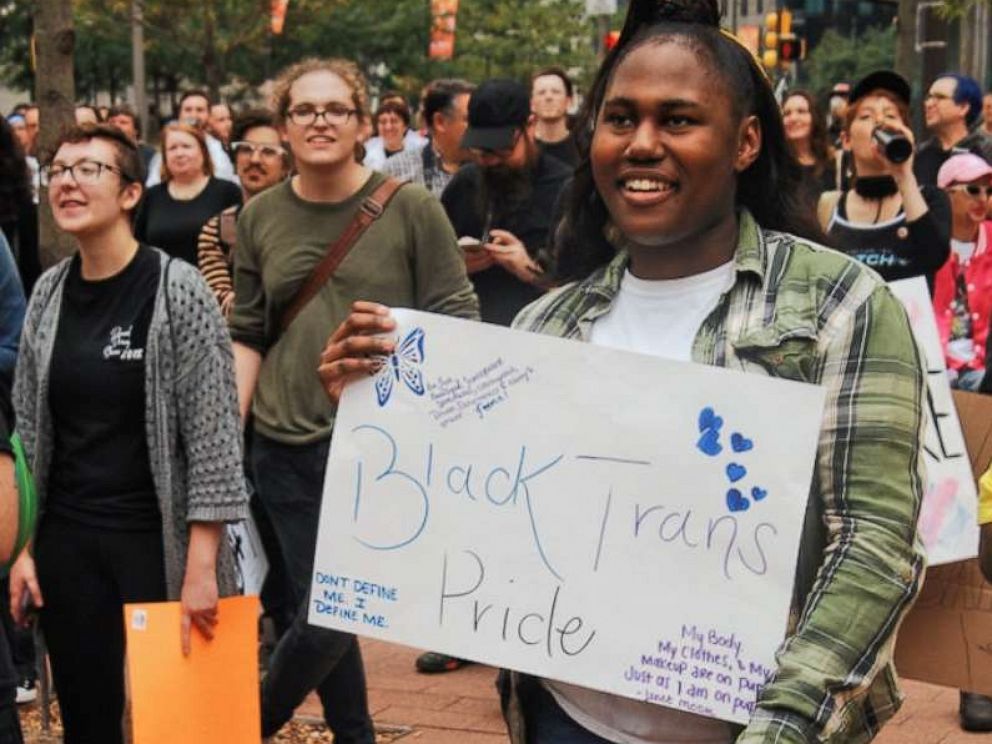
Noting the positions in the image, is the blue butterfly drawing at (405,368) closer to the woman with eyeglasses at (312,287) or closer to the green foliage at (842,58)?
the woman with eyeglasses at (312,287)

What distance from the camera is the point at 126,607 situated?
15.2 feet

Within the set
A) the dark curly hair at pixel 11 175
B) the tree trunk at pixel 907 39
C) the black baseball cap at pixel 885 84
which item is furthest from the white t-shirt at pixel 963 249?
the tree trunk at pixel 907 39

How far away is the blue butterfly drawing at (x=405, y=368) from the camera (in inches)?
115

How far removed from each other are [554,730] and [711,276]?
0.70 metres

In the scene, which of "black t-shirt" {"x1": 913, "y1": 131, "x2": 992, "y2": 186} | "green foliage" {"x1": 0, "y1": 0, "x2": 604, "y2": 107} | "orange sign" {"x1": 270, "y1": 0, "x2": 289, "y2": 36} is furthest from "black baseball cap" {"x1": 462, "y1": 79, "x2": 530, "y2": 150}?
"green foliage" {"x1": 0, "y1": 0, "x2": 604, "y2": 107}

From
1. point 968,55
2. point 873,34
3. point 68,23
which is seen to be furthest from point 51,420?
point 873,34

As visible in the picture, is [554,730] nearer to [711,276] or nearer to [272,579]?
[711,276]

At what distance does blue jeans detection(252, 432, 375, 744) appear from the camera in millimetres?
5457

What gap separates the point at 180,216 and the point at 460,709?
12.2 feet

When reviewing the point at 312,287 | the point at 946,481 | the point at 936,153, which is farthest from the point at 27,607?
the point at 936,153

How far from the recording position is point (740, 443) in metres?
2.62

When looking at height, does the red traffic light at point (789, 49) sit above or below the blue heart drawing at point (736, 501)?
below

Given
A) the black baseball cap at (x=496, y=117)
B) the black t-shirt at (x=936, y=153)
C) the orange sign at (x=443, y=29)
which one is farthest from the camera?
the orange sign at (x=443, y=29)

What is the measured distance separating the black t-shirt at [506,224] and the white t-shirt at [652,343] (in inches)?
171
